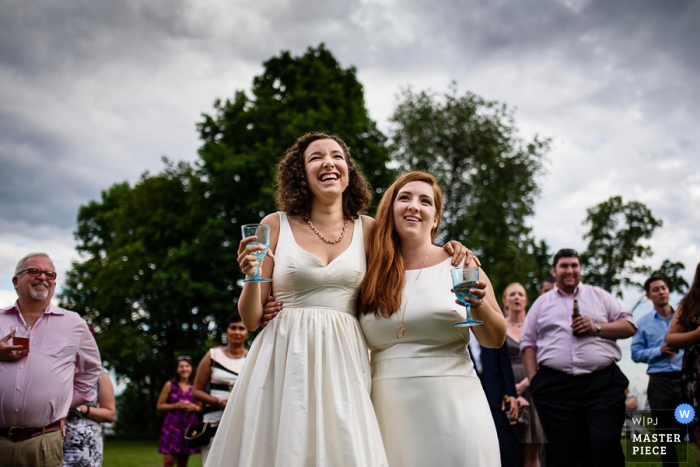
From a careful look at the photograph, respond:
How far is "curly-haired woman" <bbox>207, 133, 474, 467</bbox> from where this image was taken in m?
2.83

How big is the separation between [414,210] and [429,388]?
3.61 feet

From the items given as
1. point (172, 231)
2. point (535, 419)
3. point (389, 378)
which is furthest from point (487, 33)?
point (172, 231)

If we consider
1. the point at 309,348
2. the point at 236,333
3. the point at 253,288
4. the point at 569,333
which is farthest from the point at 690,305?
the point at 236,333

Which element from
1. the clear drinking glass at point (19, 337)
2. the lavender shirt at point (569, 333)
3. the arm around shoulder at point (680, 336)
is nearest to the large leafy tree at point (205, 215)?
the lavender shirt at point (569, 333)

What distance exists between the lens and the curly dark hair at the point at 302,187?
370cm

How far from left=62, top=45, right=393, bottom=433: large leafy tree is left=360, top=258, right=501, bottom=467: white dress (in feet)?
42.2

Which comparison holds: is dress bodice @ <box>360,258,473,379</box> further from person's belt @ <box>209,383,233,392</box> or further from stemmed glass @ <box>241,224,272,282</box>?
person's belt @ <box>209,383,233,392</box>

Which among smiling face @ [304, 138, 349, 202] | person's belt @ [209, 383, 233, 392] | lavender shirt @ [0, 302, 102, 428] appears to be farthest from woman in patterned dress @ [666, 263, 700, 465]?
lavender shirt @ [0, 302, 102, 428]

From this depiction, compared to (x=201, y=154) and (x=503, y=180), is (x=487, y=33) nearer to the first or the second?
(x=201, y=154)

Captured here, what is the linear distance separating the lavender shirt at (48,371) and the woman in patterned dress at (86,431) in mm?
442

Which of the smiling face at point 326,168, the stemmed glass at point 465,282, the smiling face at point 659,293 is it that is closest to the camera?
the stemmed glass at point 465,282

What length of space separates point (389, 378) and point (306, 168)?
151cm

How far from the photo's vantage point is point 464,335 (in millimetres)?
3262

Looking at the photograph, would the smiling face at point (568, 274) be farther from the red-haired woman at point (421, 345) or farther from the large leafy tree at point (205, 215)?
the large leafy tree at point (205, 215)
